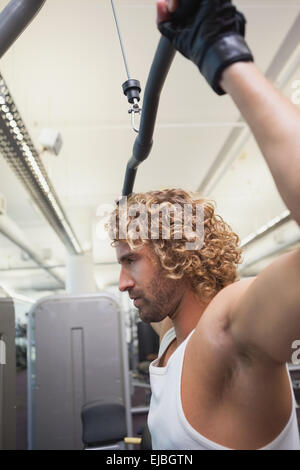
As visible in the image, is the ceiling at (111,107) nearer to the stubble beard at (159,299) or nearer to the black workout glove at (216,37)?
the stubble beard at (159,299)

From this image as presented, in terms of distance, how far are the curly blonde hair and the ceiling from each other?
5.38 ft

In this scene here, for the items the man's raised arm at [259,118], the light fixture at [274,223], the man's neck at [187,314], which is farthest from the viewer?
the light fixture at [274,223]

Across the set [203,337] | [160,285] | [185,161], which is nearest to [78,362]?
[160,285]

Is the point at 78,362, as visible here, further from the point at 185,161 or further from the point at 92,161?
the point at 185,161

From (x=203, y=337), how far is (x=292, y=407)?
10.1 inches

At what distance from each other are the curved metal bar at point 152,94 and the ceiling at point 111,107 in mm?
1586

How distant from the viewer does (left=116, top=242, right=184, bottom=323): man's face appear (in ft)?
2.98

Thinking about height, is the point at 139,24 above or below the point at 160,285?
above

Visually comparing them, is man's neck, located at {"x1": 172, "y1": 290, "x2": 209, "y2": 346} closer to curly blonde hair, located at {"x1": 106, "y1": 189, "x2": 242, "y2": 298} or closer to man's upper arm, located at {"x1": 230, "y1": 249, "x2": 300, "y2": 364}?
curly blonde hair, located at {"x1": 106, "y1": 189, "x2": 242, "y2": 298}

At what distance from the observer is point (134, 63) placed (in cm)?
254

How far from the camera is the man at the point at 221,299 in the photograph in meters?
0.39

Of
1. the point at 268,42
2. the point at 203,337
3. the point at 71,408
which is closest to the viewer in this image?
the point at 203,337

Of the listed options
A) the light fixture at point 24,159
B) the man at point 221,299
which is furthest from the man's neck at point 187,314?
the light fixture at point 24,159

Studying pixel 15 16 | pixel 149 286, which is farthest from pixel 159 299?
pixel 15 16
